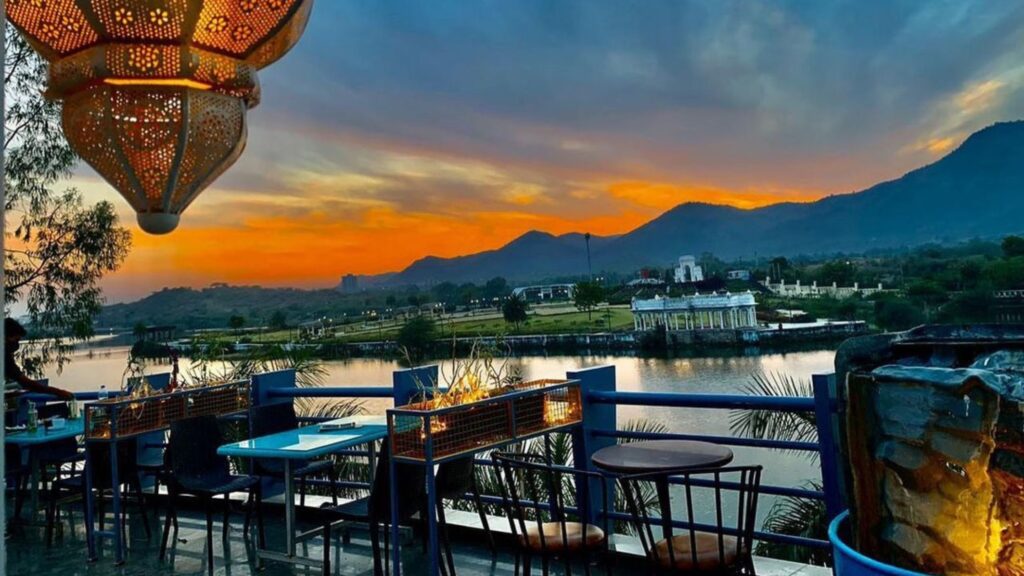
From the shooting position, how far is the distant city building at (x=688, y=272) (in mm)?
→ 49062

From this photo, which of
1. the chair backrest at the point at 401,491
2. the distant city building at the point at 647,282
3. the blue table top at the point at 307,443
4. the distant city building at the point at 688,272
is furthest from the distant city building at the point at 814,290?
the chair backrest at the point at 401,491

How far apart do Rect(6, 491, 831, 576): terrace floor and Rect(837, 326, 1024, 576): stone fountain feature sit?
8.95ft

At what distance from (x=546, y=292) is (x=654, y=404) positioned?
4204 centimetres

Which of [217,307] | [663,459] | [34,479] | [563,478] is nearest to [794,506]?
[563,478]

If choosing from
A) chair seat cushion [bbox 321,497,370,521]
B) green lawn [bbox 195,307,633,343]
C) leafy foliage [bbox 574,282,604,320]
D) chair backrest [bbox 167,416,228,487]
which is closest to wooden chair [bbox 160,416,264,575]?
chair backrest [bbox 167,416,228,487]

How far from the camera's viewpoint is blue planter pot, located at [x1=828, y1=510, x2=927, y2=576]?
1.19m

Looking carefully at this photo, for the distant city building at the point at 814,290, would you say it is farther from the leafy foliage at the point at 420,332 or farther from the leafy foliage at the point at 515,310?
the leafy foliage at the point at 515,310

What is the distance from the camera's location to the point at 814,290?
89.1 feet

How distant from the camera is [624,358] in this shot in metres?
39.1

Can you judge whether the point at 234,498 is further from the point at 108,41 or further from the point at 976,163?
the point at 976,163

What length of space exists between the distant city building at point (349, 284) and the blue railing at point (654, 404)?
2292cm

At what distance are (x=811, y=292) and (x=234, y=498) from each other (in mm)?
25787

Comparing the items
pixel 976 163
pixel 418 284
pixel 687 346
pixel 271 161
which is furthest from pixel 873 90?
pixel 271 161

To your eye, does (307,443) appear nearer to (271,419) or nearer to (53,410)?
(271,419)
